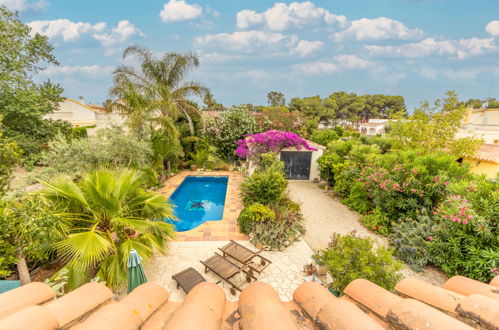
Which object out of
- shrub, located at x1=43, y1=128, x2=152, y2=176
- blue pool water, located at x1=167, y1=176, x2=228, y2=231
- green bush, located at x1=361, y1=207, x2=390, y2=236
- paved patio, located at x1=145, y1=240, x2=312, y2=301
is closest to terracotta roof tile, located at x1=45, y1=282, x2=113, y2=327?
paved patio, located at x1=145, y1=240, x2=312, y2=301

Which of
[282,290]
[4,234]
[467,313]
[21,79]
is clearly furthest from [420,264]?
[21,79]

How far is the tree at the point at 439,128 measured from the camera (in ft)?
40.8

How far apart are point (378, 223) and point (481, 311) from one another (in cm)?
825

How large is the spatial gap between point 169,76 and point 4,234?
568 inches

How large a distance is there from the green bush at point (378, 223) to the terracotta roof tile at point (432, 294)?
7077 millimetres

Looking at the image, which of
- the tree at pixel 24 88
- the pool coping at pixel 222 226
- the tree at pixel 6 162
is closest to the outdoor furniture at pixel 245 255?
the pool coping at pixel 222 226

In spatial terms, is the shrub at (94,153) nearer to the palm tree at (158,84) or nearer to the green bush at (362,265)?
the palm tree at (158,84)

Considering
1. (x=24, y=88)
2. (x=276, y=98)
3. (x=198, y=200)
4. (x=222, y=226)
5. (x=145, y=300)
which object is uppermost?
(x=276, y=98)

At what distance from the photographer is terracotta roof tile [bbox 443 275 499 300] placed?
2187mm

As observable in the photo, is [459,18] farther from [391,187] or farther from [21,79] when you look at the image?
[21,79]

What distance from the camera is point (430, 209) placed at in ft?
26.3

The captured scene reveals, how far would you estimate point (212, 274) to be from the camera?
250 inches

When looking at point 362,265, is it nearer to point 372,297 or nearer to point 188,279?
point 372,297

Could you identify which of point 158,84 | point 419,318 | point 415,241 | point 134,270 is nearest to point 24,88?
point 158,84
